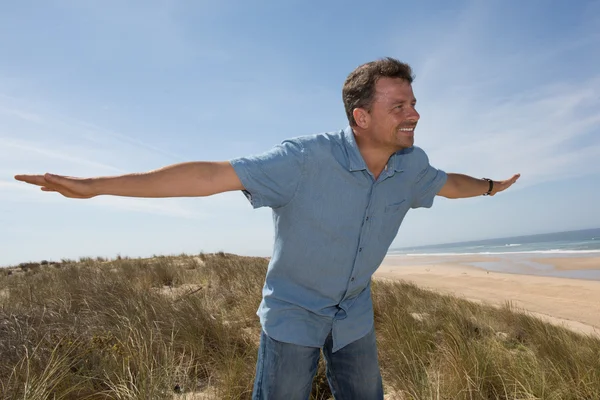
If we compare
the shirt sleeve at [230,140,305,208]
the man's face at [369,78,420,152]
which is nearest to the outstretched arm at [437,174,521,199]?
the man's face at [369,78,420,152]

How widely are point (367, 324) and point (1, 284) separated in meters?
11.8

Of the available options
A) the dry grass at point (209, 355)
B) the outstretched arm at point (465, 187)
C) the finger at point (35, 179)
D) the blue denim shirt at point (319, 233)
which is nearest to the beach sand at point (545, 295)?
the dry grass at point (209, 355)

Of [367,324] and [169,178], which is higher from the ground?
[169,178]

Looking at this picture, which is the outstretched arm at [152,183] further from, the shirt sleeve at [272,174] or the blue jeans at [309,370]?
the blue jeans at [309,370]

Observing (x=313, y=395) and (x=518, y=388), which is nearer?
(x=518, y=388)

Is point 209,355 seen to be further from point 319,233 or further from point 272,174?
point 272,174

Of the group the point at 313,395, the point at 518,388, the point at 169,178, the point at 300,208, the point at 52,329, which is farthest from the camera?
the point at 52,329

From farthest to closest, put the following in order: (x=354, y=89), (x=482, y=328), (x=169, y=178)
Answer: (x=482, y=328), (x=354, y=89), (x=169, y=178)

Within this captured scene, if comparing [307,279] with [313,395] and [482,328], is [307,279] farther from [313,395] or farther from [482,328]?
[482,328]

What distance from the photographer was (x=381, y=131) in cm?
221

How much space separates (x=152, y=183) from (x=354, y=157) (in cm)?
103

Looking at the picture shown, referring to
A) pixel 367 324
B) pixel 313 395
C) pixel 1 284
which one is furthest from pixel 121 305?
pixel 1 284

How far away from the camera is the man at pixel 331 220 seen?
1.92m

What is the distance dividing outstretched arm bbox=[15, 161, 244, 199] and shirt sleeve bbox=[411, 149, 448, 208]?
1350 millimetres
